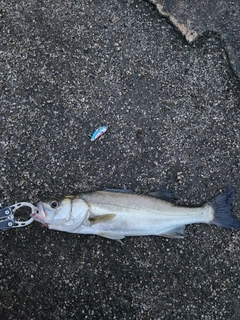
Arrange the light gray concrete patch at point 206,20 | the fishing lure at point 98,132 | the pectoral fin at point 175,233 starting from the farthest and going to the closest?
the light gray concrete patch at point 206,20
the fishing lure at point 98,132
the pectoral fin at point 175,233

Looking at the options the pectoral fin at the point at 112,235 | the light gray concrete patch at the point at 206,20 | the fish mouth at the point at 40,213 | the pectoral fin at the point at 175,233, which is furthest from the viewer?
the light gray concrete patch at the point at 206,20

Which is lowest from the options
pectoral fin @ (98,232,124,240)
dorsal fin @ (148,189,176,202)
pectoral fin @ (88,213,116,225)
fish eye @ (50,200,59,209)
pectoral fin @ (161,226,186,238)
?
pectoral fin @ (161,226,186,238)

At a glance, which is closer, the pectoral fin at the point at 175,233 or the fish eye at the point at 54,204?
the fish eye at the point at 54,204

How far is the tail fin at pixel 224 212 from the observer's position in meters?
3.57

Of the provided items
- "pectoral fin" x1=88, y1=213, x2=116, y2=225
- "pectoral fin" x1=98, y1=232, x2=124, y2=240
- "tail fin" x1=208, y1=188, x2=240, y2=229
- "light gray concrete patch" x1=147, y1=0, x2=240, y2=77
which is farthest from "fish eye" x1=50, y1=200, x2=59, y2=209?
"light gray concrete patch" x1=147, y1=0, x2=240, y2=77

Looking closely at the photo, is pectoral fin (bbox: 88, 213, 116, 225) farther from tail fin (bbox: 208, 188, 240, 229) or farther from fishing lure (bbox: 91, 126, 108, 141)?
tail fin (bbox: 208, 188, 240, 229)

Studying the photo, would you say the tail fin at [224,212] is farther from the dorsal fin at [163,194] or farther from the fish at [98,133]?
the fish at [98,133]

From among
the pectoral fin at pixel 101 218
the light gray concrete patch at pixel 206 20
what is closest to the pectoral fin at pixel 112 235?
the pectoral fin at pixel 101 218

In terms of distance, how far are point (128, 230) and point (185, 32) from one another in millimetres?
2121

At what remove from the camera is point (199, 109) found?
12.6ft

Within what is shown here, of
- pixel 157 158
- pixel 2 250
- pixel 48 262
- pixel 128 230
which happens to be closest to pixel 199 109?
pixel 157 158

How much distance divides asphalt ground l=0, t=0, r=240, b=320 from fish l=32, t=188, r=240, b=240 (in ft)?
0.65

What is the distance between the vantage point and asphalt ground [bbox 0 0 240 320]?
3.59 meters

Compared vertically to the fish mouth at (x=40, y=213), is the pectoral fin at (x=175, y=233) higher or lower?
lower
